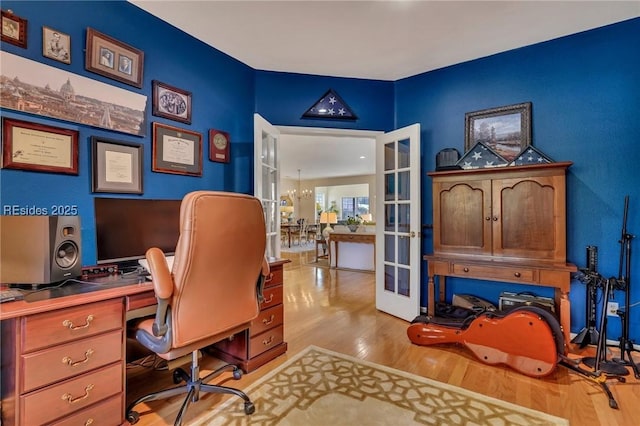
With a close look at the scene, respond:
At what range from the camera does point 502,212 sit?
107 inches

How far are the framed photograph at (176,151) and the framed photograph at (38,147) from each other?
0.53 m

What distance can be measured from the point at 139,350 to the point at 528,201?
3292 millimetres

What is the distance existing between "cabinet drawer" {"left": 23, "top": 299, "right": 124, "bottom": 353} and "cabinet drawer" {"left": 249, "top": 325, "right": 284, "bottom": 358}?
0.94 meters

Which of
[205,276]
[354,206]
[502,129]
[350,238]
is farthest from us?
[354,206]

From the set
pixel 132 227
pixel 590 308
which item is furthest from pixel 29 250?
pixel 590 308

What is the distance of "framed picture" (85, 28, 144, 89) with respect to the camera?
1.98 meters

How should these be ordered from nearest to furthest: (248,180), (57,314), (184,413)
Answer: (57,314) → (184,413) → (248,180)

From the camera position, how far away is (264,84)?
130 inches

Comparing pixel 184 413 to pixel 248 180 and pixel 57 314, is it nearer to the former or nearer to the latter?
pixel 57 314

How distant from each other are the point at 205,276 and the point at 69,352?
0.65 m

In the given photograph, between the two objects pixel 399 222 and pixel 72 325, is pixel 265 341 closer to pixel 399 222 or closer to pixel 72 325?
pixel 72 325

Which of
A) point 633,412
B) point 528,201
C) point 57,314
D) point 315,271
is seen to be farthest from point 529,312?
point 315,271

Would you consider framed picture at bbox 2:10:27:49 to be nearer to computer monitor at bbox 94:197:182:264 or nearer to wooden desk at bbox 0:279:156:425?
computer monitor at bbox 94:197:182:264

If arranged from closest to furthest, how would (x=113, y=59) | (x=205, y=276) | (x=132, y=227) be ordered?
(x=205, y=276), (x=132, y=227), (x=113, y=59)
